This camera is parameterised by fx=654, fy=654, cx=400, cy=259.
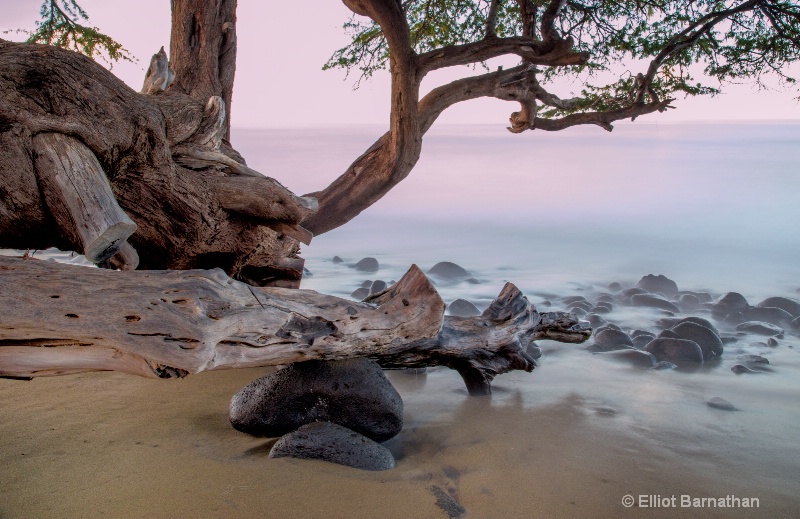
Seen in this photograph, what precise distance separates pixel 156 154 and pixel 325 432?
1.90 meters

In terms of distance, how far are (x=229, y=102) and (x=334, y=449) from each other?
4.10 metres

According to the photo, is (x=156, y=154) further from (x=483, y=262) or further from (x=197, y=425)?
(x=483, y=262)

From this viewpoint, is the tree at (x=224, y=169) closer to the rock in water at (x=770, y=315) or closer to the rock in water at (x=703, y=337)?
the rock in water at (x=703, y=337)

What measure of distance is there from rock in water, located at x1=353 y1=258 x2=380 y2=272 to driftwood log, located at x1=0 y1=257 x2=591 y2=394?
7.69 m

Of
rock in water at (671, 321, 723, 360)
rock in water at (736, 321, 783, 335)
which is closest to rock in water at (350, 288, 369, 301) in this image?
rock in water at (671, 321, 723, 360)

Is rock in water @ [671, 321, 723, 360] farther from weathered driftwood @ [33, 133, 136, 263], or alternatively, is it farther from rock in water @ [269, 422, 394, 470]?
weathered driftwood @ [33, 133, 136, 263]

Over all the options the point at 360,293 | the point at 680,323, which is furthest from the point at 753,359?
the point at 360,293

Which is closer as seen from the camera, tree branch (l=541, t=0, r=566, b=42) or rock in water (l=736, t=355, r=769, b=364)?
tree branch (l=541, t=0, r=566, b=42)

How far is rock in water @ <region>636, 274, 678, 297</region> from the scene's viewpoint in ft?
33.5

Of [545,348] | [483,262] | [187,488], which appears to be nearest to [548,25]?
[545,348]

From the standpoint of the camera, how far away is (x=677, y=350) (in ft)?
Result: 21.1

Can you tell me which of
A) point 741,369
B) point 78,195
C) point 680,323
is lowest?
point 741,369

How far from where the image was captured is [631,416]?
15.2ft

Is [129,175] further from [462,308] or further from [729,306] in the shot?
[729,306]
